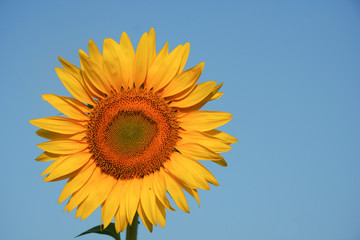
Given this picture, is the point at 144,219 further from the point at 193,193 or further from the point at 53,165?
the point at 53,165

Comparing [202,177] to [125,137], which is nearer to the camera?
[202,177]


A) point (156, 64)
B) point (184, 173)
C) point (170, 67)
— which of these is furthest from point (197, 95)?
point (184, 173)

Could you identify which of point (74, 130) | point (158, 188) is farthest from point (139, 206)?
point (74, 130)

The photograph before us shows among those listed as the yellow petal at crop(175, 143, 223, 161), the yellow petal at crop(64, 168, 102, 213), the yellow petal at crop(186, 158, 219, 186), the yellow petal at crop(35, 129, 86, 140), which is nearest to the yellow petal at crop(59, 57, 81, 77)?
the yellow petal at crop(35, 129, 86, 140)

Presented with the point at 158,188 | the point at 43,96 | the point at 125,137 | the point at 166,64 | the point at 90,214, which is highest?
the point at 166,64

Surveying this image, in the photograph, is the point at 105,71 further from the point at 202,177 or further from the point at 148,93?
the point at 202,177

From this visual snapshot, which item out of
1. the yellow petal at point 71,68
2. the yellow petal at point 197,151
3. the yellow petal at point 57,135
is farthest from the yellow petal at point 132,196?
the yellow petal at point 71,68
